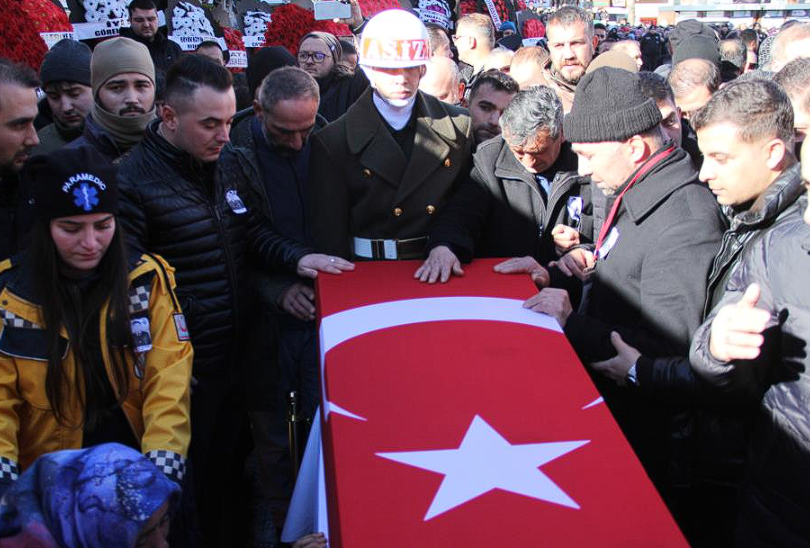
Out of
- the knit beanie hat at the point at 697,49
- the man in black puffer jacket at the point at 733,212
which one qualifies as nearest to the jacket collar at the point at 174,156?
A: the man in black puffer jacket at the point at 733,212

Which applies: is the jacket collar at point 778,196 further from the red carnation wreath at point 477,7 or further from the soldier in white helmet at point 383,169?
the red carnation wreath at point 477,7

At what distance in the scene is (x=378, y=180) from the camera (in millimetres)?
3004

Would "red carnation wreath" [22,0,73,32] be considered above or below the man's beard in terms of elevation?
above

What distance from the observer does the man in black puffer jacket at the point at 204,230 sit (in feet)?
8.41

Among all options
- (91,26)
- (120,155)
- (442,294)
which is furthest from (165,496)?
(91,26)

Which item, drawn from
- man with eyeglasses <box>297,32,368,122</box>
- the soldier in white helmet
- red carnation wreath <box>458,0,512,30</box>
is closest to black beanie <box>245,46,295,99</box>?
man with eyeglasses <box>297,32,368,122</box>

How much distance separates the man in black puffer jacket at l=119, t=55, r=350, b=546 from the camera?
101 inches

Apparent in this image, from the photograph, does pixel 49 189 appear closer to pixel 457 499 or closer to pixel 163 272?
pixel 163 272

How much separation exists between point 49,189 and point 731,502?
2281 millimetres

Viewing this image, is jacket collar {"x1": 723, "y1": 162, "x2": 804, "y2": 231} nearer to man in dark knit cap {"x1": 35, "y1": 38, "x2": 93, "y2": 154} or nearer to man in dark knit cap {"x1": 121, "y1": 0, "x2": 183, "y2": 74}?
man in dark knit cap {"x1": 35, "y1": 38, "x2": 93, "y2": 154}

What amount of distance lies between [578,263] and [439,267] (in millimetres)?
510

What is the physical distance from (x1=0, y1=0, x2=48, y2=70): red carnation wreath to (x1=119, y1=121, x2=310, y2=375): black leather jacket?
68.7 inches

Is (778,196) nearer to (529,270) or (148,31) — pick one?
(529,270)

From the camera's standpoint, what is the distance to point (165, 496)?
1573mm
